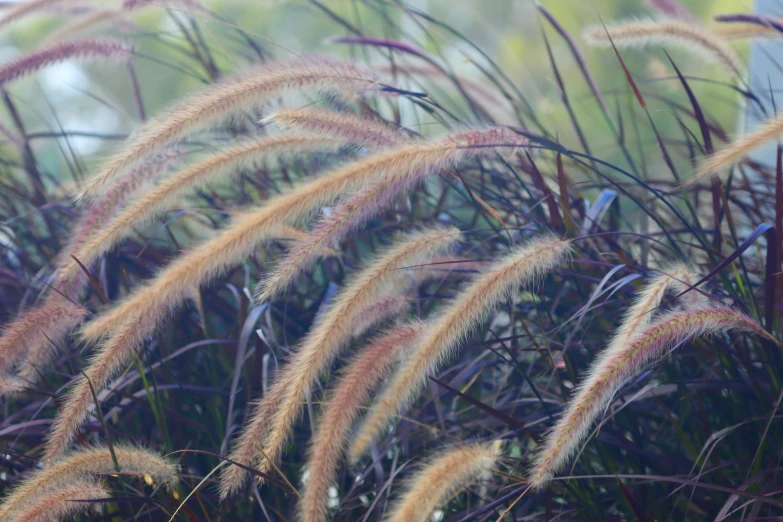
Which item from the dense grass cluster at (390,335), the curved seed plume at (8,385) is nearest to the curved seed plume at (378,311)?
the dense grass cluster at (390,335)

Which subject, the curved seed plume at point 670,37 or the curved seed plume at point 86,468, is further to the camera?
the curved seed plume at point 670,37

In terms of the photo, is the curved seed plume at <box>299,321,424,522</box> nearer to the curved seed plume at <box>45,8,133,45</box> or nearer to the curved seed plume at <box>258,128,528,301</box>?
the curved seed plume at <box>258,128,528,301</box>

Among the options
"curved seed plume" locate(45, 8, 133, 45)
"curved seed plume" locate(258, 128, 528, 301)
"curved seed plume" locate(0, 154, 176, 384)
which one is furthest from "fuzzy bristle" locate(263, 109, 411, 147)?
"curved seed plume" locate(45, 8, 133, 45)

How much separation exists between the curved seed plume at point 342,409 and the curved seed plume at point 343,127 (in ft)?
1.33

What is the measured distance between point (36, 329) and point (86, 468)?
32 cm

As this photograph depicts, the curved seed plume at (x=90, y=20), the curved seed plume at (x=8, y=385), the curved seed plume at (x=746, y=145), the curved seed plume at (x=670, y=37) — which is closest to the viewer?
the curved seed plume at (x=746, y=145)

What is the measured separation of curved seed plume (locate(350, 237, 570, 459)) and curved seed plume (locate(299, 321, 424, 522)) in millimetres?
48

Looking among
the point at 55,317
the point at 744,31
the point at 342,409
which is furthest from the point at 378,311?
the point at 744,31

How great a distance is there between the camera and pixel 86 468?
1.29 meters

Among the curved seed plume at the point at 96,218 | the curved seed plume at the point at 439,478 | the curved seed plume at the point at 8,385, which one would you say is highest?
the curved seed plume at the point at 96,218

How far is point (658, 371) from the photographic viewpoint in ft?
5.13

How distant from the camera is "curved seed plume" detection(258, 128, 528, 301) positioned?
1.27 m

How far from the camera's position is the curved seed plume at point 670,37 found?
177 centimetres

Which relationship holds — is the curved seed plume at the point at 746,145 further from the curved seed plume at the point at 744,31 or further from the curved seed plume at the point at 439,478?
the curved seed plume at the point at 744,31
